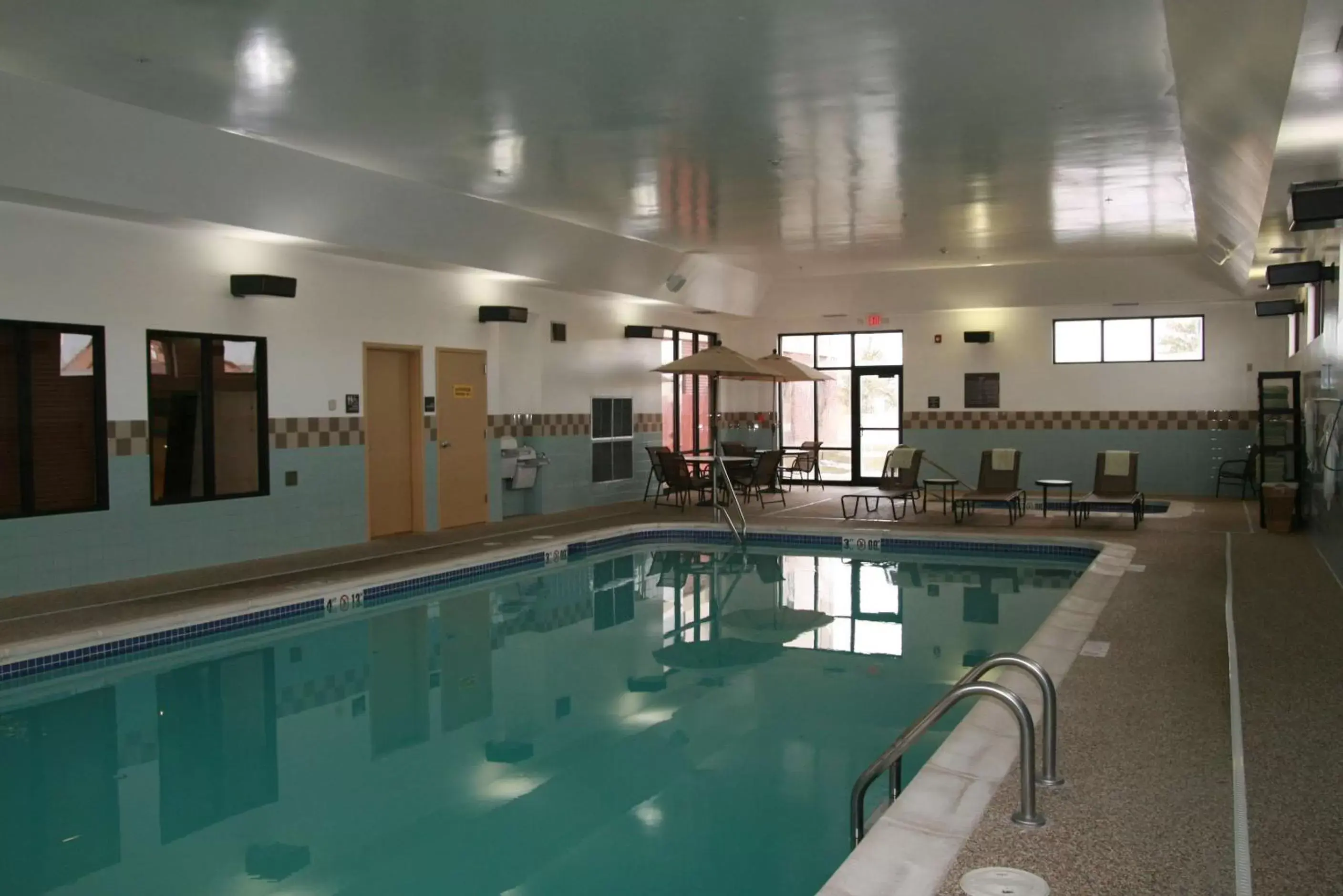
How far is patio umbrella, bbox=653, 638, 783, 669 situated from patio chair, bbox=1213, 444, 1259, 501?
9204 millimetres

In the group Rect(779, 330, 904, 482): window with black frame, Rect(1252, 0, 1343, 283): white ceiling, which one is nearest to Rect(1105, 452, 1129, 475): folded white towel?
Rect(779, 330, 904, 482): window with black frame

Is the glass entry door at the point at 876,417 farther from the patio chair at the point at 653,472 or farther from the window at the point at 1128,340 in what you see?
the patio chair at the point at 653,472

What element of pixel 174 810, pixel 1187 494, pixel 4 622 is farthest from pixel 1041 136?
pixel 1187 494

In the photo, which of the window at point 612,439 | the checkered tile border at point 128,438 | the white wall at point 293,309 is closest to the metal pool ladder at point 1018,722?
the checkered tile border at point 128,438

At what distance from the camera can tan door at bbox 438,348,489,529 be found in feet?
35.7

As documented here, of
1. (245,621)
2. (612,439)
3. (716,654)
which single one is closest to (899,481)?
(612,439)

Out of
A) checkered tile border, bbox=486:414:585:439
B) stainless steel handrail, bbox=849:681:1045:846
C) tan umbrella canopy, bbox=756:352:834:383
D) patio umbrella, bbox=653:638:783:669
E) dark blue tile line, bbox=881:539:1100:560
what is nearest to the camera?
stainless steel handrail, bbox=849:681:1045:846

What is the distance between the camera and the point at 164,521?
26.5 feet

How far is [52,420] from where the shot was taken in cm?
741

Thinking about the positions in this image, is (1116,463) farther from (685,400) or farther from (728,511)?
(685,400)

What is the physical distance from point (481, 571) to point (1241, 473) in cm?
1009

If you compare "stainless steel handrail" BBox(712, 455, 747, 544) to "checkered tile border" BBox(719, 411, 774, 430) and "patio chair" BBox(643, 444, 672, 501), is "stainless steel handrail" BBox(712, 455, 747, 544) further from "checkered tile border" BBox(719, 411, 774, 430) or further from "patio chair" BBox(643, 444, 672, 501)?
"checkered tile border" BBox(719, 411, 774, 430)

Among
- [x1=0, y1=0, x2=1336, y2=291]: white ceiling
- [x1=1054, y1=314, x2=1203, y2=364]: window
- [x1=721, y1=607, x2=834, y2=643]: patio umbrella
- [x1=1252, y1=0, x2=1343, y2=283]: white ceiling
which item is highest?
[x1=0, y1=0, x2=1336, y2=291]: white ceiling

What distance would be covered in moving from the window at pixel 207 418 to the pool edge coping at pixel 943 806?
614 cm
